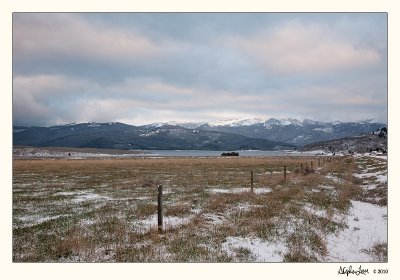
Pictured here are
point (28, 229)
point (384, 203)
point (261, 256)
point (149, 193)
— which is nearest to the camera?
point (261, 256)

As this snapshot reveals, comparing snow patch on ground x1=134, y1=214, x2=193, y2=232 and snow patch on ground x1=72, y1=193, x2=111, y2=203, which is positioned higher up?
snow patch on ground x1=134, y1=214, x2=193, y2=232

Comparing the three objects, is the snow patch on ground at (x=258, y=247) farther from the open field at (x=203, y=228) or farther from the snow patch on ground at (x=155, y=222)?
the snow patch on ground at (x=155, y=222)

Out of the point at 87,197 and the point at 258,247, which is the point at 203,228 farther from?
the point at 87,197

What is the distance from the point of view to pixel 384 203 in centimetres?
2638

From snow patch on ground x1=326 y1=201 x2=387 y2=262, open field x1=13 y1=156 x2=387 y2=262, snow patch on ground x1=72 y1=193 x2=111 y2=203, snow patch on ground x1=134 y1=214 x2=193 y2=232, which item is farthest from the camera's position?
snow patch on ground x1=72 y1=193 x2=111 y2=203

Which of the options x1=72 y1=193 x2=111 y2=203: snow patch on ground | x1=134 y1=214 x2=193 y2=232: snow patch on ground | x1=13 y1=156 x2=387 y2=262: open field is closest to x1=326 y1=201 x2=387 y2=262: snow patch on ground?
x1=13 y1=156 x2=387 y2=262: open field

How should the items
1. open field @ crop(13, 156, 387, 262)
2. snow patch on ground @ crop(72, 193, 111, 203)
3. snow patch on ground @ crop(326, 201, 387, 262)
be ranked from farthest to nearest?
snow patch on ground @ crop(72, 193, 111, 203) < snow patch on ground @ crop(326, 201, 387, 262) < open field @ crop(13, 156, 387, 262)

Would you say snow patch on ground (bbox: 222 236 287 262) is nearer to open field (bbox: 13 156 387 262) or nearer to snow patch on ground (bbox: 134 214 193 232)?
open field (bbox: 13 156 387 262)

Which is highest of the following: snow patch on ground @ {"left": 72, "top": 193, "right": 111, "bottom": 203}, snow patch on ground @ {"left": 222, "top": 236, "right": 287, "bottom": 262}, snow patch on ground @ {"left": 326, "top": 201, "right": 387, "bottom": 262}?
snow patch on ground @ {"left": 222, "top": 236, "right": 287, "bottom": 262}

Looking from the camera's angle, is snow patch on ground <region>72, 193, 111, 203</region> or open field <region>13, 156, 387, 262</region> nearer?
open field <region>13, 156, 387, 262</region>

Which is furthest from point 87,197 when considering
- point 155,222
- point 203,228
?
point 203,228
